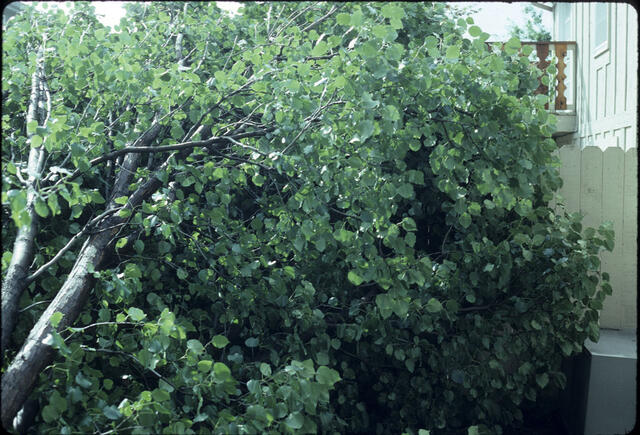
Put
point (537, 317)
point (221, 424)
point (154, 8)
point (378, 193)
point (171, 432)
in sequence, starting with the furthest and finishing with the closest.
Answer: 1. point (154, 8)
2. point (537, 317)
3. point (378, 193)
4. point (221, 424)
5. point (171, 432)

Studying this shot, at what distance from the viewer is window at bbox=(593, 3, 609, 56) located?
773 centimetres

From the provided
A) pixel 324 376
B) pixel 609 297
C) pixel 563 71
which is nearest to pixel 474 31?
pixel 324 376

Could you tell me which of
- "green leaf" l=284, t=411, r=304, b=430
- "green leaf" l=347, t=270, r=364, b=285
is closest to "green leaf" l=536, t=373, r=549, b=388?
"green leaf" l=347, t=270, r=364, b=285

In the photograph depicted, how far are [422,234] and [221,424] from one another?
7.16 ft

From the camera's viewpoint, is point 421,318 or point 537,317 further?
point 537,317

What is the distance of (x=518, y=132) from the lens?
2.68 metres

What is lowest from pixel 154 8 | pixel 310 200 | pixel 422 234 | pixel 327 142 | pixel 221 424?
pixel 221 424

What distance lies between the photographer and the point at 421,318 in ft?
11.1

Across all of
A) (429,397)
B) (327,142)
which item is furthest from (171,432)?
(429,397)

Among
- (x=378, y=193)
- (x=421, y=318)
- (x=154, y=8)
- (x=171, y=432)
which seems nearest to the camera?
(x=171, y=432)

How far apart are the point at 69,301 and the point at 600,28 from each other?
313 inches

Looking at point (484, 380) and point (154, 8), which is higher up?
point (154, 8)

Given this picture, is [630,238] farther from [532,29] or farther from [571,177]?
[532,29]

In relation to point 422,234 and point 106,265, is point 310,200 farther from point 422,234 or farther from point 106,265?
point 422,234
